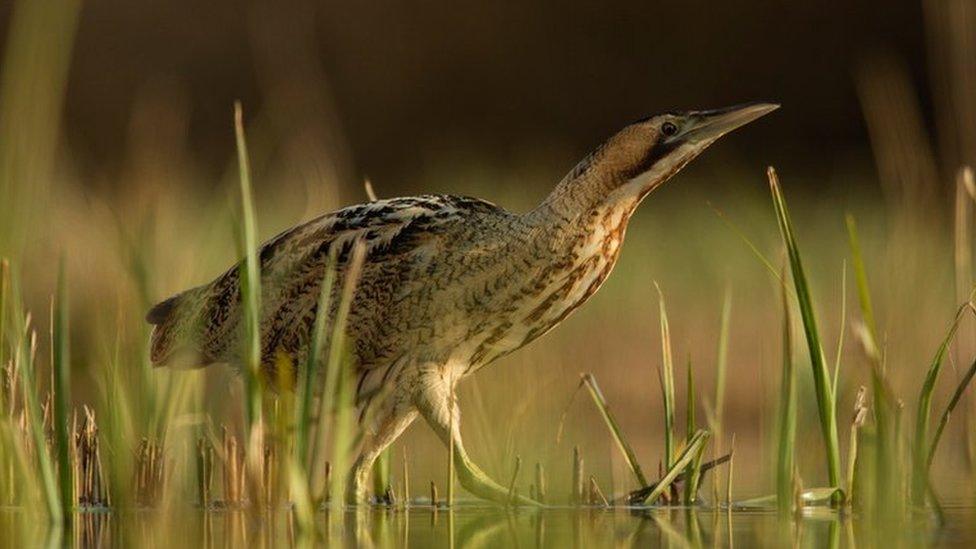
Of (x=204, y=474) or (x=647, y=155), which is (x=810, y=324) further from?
(x=204, y=474)

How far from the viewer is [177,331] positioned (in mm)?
4051

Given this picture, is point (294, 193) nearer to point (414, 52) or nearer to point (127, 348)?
point (414, 52)

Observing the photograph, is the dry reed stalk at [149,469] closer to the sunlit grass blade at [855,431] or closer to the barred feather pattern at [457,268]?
the barred feather pattern at [457,268]

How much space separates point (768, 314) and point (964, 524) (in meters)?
4.02

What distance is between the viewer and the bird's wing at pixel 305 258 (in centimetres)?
380

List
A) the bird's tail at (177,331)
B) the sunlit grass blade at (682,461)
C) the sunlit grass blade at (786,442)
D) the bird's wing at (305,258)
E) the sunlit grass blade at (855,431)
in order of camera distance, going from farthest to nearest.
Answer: the bird's tail at (177,331)
the bird's wing at (305,258)
the sunlit grass blade at (682,461)
the sunlit grass blade at (855,431)
the sunlit grass blade at (786,442)

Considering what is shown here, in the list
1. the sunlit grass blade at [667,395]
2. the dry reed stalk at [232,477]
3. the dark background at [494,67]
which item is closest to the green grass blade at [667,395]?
the sunlit grass blade at [667,395]

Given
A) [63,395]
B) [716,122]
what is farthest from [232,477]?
[716,122]

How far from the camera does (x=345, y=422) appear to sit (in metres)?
2.89

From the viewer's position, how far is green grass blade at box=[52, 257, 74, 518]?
112 inches

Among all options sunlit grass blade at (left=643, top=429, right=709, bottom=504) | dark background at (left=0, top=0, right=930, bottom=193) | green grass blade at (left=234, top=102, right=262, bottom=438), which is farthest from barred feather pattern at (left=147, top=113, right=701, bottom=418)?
dark background at (left=0, top=0, right=930, bottom=193)

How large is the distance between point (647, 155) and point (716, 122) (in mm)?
133

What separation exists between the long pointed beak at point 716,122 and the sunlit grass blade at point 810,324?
58 cm

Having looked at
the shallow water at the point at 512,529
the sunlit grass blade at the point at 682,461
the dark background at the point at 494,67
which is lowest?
the shallow water at the point at 512,529
